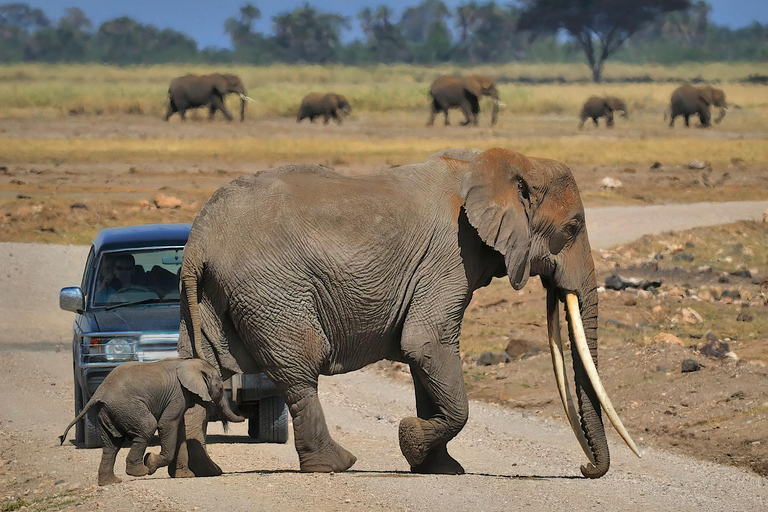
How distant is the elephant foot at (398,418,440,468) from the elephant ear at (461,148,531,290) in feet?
3.42

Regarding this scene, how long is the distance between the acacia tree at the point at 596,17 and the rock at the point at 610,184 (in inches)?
2907

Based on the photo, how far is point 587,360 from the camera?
26.9 feet

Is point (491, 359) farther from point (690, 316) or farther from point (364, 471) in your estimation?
point (364, 471)

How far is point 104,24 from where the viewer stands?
134 meters

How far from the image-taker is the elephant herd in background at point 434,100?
48812mm

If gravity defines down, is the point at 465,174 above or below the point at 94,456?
above

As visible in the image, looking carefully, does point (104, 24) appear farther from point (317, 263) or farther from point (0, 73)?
point (317, 263)

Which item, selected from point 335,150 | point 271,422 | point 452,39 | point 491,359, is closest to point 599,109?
point 335,150

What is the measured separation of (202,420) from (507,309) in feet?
27.9

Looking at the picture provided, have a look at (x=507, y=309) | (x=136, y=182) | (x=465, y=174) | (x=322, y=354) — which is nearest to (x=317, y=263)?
(x=322, y=354)

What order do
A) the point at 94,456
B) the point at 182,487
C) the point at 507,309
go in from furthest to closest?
the point at 507,309
the point at 94,456
the point at 182,487

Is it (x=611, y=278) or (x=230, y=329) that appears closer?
(x=230, y=329)

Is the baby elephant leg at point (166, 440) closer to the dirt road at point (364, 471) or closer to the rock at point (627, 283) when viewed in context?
the dirt road at point (364, 471)

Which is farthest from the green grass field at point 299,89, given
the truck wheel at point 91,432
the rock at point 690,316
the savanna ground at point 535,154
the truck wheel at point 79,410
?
the truck wheel at point 91,432
